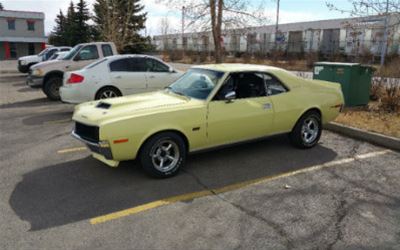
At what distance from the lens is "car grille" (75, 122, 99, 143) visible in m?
4.62

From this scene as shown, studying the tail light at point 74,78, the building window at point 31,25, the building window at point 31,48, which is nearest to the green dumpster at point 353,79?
the tail light at point 74,78

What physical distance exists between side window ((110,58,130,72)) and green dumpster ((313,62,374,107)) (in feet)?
18.1

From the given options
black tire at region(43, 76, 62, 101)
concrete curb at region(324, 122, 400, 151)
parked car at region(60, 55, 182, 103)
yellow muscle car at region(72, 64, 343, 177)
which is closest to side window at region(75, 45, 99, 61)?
black tire at region(43, 76, 62, 101)

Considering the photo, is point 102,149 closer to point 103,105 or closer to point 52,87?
point 103,105

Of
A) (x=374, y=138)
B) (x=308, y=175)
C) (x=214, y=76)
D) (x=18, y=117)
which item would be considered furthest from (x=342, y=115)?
(x=18, y=117)

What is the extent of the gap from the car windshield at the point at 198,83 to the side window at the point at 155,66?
402 centimetres

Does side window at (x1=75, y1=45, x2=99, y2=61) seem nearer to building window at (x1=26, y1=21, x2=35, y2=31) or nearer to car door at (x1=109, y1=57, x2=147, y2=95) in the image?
car door at (x1=109, y1=57, x2=147, y2=95)

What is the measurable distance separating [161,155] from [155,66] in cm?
562

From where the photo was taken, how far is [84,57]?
12523 millimetres

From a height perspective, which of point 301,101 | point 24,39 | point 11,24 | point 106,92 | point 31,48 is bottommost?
point 106,92

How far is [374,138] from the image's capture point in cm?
676

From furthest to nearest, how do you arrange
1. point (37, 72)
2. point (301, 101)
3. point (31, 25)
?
point (31, 25) → point (37, 72) → point (301, 101)

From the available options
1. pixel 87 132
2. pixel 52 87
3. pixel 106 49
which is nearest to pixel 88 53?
pixel 106 49

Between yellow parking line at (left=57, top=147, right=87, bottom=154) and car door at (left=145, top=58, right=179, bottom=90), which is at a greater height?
car door at (left=145, top=58, right=179, bottom=90)
